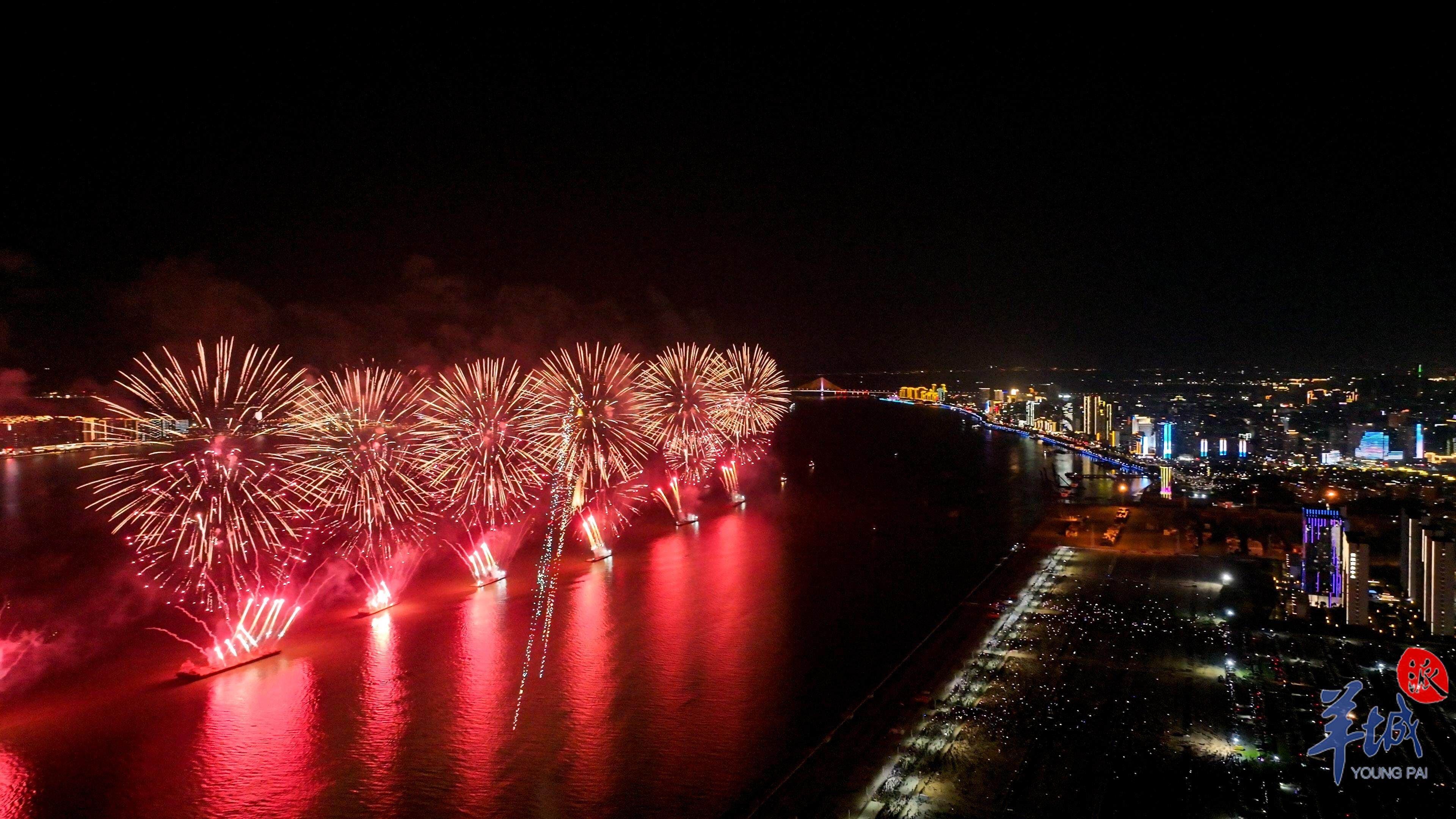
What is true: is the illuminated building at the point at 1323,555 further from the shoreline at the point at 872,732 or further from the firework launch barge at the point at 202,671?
the firework launch barge at the point at 202,671

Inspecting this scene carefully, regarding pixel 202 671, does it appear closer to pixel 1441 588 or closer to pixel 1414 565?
pixel 1441 588

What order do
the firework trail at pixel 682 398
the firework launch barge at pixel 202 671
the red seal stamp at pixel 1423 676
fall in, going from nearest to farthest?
the red seal stamp at pixel 1423 676 → the firework launch barge at pixel 202 671 → the firework trail at pixel 682 398

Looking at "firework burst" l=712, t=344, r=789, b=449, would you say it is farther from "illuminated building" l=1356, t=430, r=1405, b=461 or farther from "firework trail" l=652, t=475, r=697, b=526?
"illuminated building" l=1356, t=430, r=1405, b=461

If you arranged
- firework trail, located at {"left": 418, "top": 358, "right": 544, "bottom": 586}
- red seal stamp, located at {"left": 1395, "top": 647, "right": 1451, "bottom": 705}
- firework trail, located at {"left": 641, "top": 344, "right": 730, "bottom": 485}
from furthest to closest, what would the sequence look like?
firework trail, located at {"left": 641, "top": 344, "right": 730, "bottom": 485} < firework trail, located at {"left": 418, "top": 358, "right": 544, "bottom": 586} < red seal stamp, located at {"left": 1395, "top": 647, "right": 1451, "bottom": 705}

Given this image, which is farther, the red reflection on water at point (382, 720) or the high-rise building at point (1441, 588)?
the high-rise building at point (1441, 588)

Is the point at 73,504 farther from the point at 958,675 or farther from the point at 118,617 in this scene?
the point at 958,675

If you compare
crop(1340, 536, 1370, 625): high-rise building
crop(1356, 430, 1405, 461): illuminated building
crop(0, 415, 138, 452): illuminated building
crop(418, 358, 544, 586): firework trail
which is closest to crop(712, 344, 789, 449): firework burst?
crop(418, 358, 544, 586): firework trail

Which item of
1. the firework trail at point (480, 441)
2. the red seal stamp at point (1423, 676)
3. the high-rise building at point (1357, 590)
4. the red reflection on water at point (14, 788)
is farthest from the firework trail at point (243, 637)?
the high-rise building at point (1357, 590)
